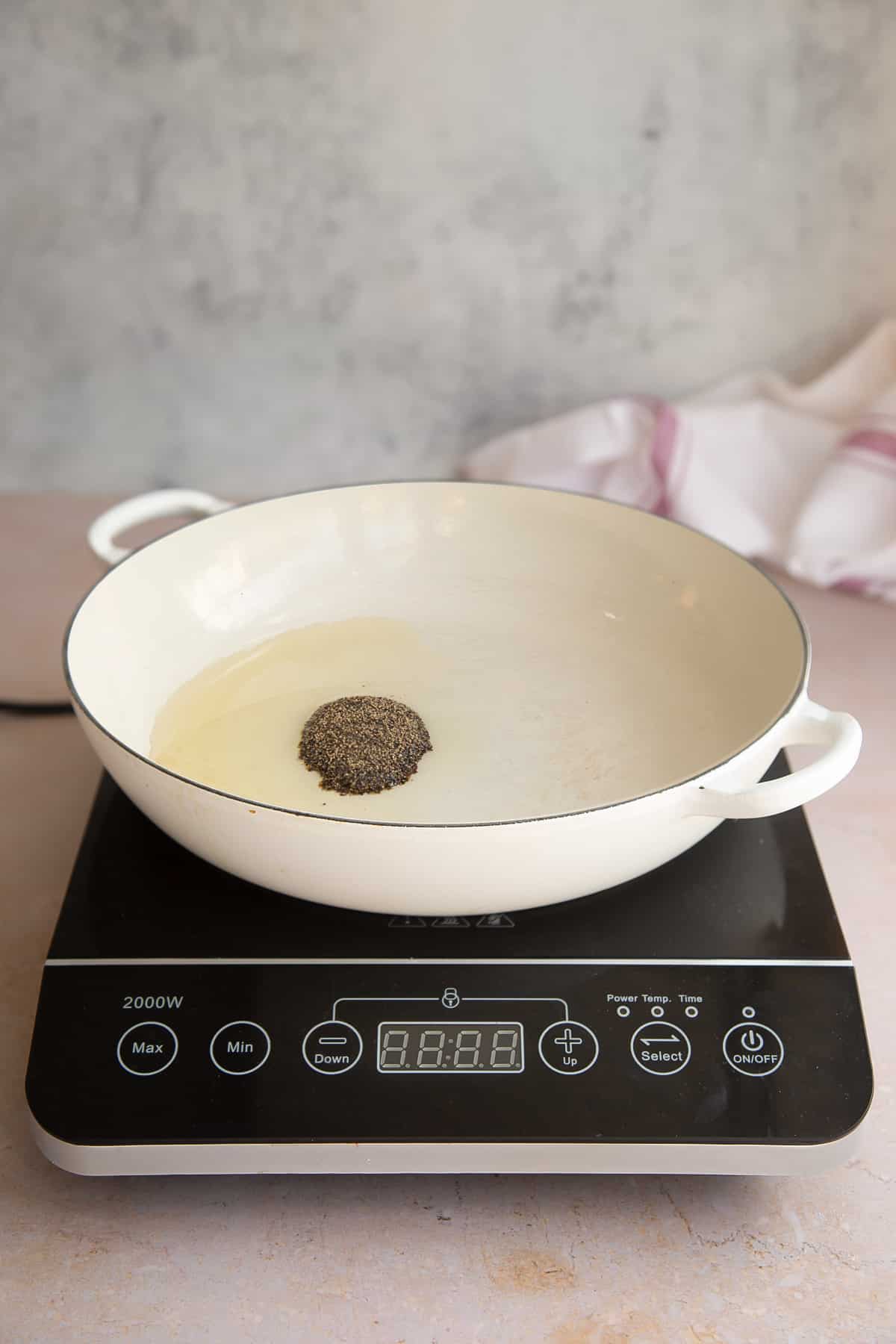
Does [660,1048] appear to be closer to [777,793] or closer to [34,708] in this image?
[777,793]

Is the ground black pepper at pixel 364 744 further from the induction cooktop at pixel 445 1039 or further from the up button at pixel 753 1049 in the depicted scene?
the up button at pixel 753 1049

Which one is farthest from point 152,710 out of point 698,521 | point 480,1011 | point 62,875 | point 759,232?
point 759,232

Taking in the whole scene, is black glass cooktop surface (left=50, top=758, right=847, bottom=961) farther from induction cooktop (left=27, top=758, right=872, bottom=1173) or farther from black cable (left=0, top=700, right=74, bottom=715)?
black cable (left=0, top=700, right=74, bottom=715)

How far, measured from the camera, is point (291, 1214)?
51 centimetres

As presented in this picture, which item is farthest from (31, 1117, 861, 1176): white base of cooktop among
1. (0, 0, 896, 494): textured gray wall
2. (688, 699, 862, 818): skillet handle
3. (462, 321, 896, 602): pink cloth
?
(0, 0, 896, 494): textured gray wall

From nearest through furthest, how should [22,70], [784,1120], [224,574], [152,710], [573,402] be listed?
[784,1120] → [152,710] → [224,574] → [22,70] → [573,402]

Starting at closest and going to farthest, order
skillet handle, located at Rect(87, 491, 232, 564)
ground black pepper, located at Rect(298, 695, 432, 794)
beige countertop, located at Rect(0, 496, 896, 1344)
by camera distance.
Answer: beige countertop, located at Rect(0, 496, 896, 1344) → ground black pepper, located at Rect(298, 695, 432, 794) → skillet handle, located at Rect(87, 491, 232, 564)

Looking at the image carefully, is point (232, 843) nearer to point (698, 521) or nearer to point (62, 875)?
point (62, 875)

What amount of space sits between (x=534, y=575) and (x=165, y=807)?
38 centimetres

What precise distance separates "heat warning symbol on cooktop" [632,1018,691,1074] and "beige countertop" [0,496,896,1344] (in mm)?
64

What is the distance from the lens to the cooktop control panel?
0.49 meters

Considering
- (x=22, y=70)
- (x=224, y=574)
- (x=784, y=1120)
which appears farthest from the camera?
(x=22, y=70)

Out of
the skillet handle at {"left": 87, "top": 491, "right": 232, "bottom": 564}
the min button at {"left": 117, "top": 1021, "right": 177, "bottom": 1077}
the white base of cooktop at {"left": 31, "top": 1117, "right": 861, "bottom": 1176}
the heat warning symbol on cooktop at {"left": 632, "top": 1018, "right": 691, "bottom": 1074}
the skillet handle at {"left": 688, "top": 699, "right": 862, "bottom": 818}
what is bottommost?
the white base of cooktop at {"left": 31, "top": 1117, "right": 861, "bottom": 1176}

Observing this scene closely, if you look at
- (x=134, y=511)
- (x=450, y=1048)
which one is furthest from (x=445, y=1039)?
(x=134, y=511)
